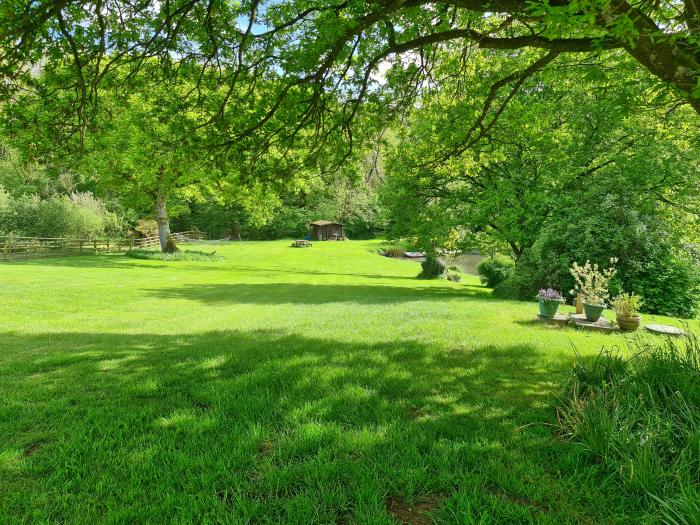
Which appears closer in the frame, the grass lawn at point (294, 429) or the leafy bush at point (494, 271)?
the grass lawn at point (294, 429)

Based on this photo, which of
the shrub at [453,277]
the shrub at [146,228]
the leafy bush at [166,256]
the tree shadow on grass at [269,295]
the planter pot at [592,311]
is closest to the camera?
the planter pot at [592,311]

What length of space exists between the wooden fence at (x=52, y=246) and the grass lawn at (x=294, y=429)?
2608 centimetres

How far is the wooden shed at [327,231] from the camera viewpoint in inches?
2447

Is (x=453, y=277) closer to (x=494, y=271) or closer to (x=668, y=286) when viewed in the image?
(x=494, y=271)

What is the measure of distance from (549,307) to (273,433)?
27.6 ft

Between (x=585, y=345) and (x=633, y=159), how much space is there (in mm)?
12328

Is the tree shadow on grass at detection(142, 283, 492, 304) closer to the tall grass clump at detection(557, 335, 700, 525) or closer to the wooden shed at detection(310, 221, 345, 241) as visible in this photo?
the tall grass clump at detection(557, 335, 700, 525)

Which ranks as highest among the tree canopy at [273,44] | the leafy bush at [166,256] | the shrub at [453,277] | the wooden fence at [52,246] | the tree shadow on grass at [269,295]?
the tree canopy at [273,44]

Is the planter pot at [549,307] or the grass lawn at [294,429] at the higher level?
the planter pot at [549,307]

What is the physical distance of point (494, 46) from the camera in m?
5.20

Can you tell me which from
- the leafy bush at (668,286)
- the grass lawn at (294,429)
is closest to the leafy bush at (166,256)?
the grass lawn at (294,429)

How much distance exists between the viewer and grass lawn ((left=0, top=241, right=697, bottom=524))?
2.53 m

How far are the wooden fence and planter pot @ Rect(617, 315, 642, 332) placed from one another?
116 ft

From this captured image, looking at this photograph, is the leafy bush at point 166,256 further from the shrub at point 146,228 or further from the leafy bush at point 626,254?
the leafy bush at point 626,254
